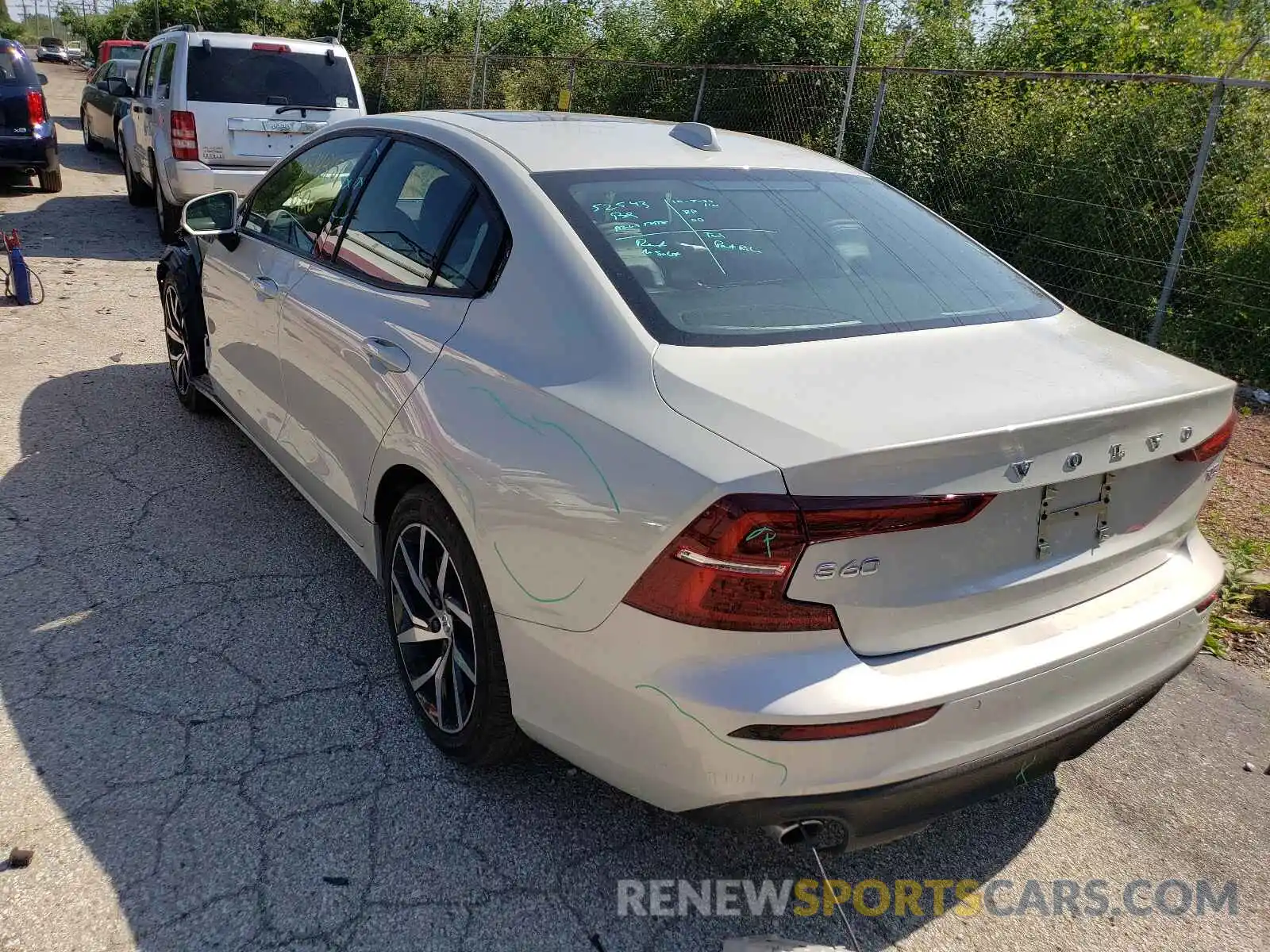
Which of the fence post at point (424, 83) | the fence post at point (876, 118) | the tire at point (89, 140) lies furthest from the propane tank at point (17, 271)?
the fence post at point (424, 83)

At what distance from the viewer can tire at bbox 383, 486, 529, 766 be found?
8.43 ft

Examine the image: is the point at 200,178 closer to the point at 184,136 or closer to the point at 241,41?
the point at 184,136

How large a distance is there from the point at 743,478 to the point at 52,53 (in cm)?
4966

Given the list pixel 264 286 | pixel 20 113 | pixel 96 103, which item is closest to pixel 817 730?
pixel 264 286

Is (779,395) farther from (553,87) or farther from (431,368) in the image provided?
(553,87)

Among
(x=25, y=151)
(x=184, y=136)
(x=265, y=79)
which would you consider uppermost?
(x=265, y=79)

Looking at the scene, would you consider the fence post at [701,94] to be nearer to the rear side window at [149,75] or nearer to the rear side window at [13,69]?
the rear side window at [149,75]

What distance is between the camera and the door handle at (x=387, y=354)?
2.88 meters

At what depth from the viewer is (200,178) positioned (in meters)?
9.43

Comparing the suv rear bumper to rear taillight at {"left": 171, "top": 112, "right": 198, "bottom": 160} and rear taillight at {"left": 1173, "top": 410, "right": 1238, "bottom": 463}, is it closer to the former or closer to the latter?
rear taillight at {"left": 1173, "top": 410, "right": 1238, "bottom": 463}

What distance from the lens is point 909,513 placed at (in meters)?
1.96

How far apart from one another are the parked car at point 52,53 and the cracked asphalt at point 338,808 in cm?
4659

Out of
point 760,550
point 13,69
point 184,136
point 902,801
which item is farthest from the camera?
point 13,69

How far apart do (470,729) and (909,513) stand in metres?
1.35
